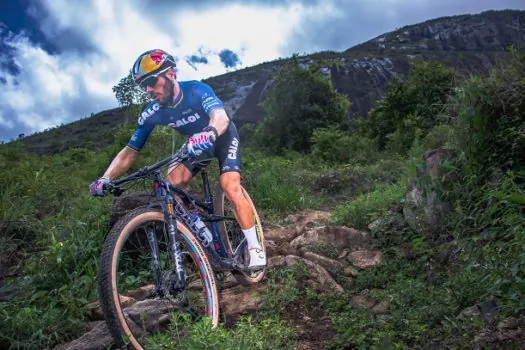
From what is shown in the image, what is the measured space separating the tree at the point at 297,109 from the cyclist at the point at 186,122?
23.8m

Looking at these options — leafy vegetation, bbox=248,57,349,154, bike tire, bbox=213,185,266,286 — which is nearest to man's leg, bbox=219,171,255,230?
bike tire, bbox=213,185,266,286

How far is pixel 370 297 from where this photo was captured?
479 cm

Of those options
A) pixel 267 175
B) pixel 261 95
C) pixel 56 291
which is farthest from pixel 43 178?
pixel 261 95

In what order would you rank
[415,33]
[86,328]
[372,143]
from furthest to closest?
[415,33]
[372,143]
[86,328]

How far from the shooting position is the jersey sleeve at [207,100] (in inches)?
185

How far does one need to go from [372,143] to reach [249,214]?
17.0 m

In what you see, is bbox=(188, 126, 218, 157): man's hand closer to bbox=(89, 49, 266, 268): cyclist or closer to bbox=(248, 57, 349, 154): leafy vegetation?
bbox=(89, 49, 266, 268): cyclist

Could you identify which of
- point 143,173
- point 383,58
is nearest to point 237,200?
point 143,173

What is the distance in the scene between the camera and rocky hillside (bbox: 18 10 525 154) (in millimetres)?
65062

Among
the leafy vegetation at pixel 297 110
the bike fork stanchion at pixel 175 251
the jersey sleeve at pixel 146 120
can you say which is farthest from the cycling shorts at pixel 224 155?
the leafy vegetation at pixel 297 110

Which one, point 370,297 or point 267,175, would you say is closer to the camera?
point 370,297

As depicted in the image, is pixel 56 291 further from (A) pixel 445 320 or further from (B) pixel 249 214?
(A) pixel 445 320

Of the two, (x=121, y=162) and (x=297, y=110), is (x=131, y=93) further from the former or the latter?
(x=297, y=110)

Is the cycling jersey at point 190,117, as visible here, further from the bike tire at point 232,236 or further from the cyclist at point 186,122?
the bike tire at point 232,236
